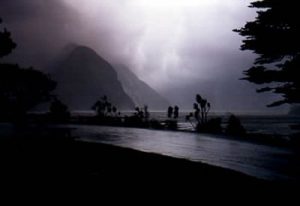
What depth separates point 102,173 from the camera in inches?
374

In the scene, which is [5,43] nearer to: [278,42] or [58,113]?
[278,42]

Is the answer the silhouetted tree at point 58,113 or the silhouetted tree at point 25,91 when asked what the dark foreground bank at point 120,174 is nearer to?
the silhouetted tree at point 25,91

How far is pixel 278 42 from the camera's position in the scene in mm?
15031

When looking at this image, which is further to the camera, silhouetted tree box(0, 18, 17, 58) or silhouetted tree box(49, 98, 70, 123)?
silhouetted tree box(49, 98, 70, 123)

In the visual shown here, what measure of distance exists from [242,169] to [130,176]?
6.00 m

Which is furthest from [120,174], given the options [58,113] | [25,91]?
[58,113]

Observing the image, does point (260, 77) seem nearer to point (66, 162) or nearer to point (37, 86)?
point (66, 162)

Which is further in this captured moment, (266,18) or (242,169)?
(266,18)

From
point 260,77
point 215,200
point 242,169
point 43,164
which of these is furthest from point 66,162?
point 260,77

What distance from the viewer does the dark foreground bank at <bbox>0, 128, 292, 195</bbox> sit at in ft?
26.7

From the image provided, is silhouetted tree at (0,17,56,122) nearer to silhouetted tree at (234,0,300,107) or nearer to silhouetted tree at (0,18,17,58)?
silhouetted tree at (0,18,17,58)

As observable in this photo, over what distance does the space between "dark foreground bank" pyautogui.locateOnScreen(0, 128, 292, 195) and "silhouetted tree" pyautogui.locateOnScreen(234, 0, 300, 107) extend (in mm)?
6231

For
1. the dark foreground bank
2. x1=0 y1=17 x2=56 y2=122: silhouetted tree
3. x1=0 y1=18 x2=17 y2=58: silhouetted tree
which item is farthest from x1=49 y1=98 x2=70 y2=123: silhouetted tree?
the dark foreground bank

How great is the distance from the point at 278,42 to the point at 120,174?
9.83 m
